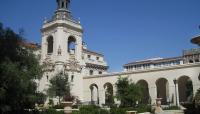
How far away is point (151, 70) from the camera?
174 feet

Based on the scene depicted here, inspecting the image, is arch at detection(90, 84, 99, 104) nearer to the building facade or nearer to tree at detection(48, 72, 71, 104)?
the building facade

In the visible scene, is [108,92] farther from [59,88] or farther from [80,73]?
[59,88]

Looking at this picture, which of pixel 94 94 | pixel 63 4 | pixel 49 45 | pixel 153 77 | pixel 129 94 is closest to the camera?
pixel 129 94

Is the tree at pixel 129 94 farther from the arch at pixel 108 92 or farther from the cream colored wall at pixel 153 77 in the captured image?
the arch at pixel 108 92

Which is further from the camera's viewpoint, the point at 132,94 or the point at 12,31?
the point at 132,94

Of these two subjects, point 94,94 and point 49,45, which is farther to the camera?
point 94,94

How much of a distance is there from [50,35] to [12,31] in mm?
31063

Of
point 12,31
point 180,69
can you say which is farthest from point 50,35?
point 12,31

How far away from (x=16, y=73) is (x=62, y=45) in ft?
107

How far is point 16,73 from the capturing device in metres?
24.9

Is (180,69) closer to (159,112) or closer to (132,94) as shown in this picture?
(132,94)

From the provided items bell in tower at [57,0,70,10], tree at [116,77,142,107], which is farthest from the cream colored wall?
bell in tower at [57,0,70,10]

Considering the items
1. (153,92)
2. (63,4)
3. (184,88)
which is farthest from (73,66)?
(184,88)

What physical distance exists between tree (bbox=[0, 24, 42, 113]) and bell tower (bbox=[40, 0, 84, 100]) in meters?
25.1
